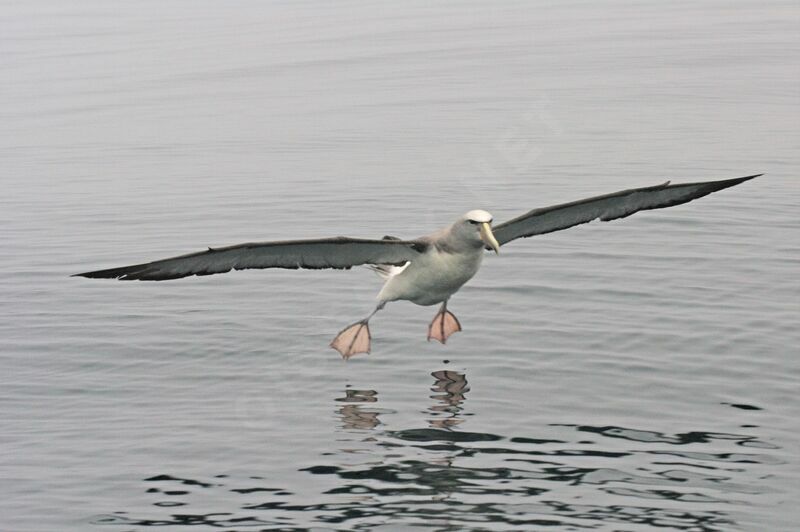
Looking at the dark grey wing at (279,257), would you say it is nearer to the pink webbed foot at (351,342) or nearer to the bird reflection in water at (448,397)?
the pink webbed foot at (351,342)

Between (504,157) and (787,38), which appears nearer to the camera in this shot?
(504,157)

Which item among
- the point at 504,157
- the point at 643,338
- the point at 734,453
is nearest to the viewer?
the point at 734,453

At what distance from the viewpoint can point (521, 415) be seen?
45.0 feet

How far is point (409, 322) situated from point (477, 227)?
3.21m

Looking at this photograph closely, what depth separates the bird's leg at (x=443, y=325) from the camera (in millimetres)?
16062

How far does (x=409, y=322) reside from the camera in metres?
17.5

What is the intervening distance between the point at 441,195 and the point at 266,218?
3152 mm

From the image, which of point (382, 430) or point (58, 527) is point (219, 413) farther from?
point (58, 527)

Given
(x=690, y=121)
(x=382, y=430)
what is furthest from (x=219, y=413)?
(x=690, y=121)

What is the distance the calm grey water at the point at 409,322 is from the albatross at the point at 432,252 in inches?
25.9

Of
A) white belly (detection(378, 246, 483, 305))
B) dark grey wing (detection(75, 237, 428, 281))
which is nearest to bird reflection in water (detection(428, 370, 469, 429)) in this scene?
white belly (detection(378, 246, 483, 305))

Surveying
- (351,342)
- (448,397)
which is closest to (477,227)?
(448,397)

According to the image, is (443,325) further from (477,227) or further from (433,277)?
(477,227)

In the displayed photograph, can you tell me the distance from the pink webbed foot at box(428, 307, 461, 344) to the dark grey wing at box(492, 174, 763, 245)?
1.06 metres
